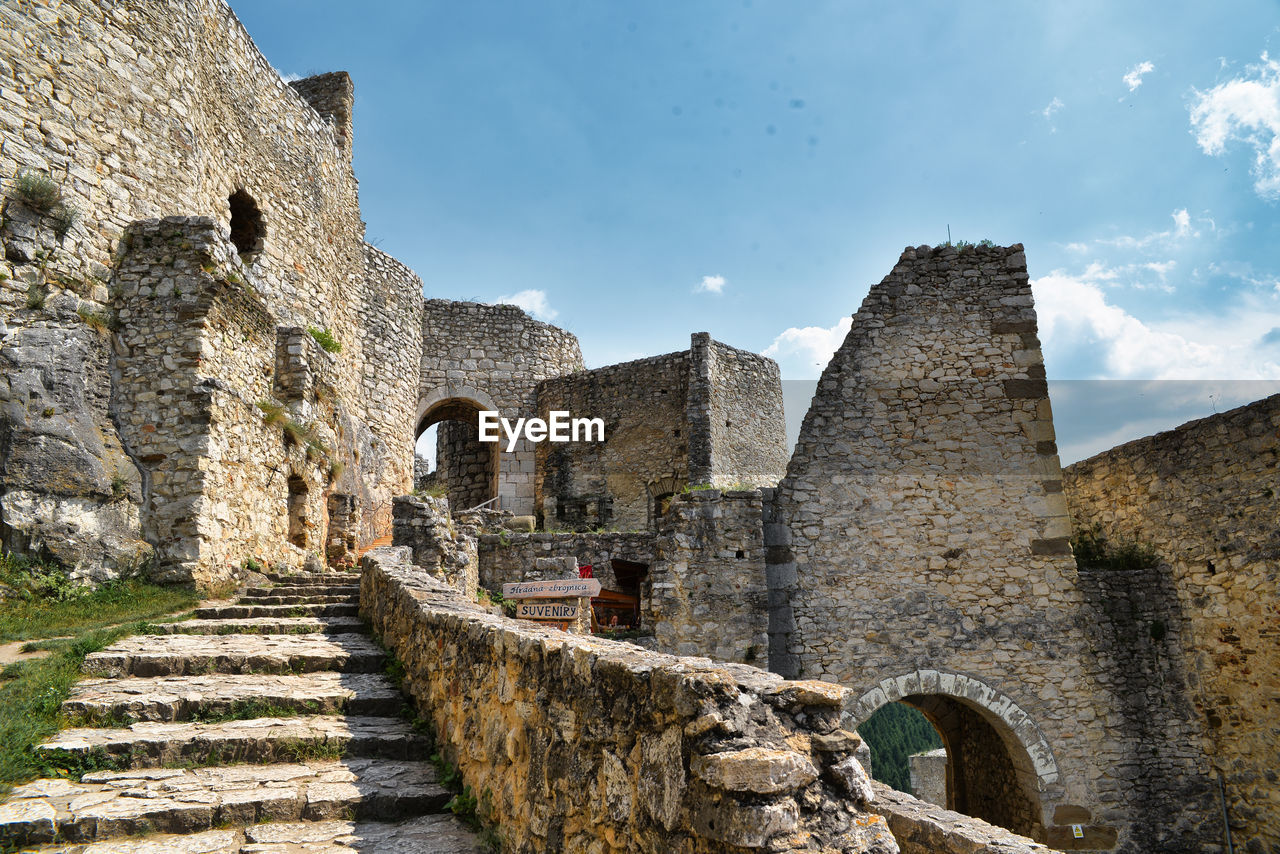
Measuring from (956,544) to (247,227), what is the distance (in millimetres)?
13419

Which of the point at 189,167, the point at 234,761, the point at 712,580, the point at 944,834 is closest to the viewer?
the point at 234,761

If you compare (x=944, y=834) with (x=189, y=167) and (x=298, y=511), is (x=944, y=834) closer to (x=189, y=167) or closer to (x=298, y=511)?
(x=298, y=511)

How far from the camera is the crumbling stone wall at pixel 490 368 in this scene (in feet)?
68.3

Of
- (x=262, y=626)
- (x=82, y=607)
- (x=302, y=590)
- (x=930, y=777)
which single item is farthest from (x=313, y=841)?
(x=930, y=777)

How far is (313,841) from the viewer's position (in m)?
3.52

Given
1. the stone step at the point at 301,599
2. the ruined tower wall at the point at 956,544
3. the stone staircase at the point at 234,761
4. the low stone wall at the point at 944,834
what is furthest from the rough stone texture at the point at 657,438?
the stone staircase at the point at 234,761

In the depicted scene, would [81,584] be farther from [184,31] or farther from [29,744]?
[184,31]

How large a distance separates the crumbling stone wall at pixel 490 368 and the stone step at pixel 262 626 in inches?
506

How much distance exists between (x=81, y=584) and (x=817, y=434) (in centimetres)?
874

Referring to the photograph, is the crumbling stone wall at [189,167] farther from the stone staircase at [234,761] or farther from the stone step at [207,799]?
the stone step at [207,799]

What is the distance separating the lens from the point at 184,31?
11.9 m

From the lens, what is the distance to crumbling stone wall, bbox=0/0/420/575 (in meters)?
8.91

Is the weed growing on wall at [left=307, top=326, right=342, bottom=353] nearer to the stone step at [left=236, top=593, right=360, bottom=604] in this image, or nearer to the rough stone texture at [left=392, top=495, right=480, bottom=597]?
the rough stone texture at [left=392, top=495, right=480, bottom=597]
